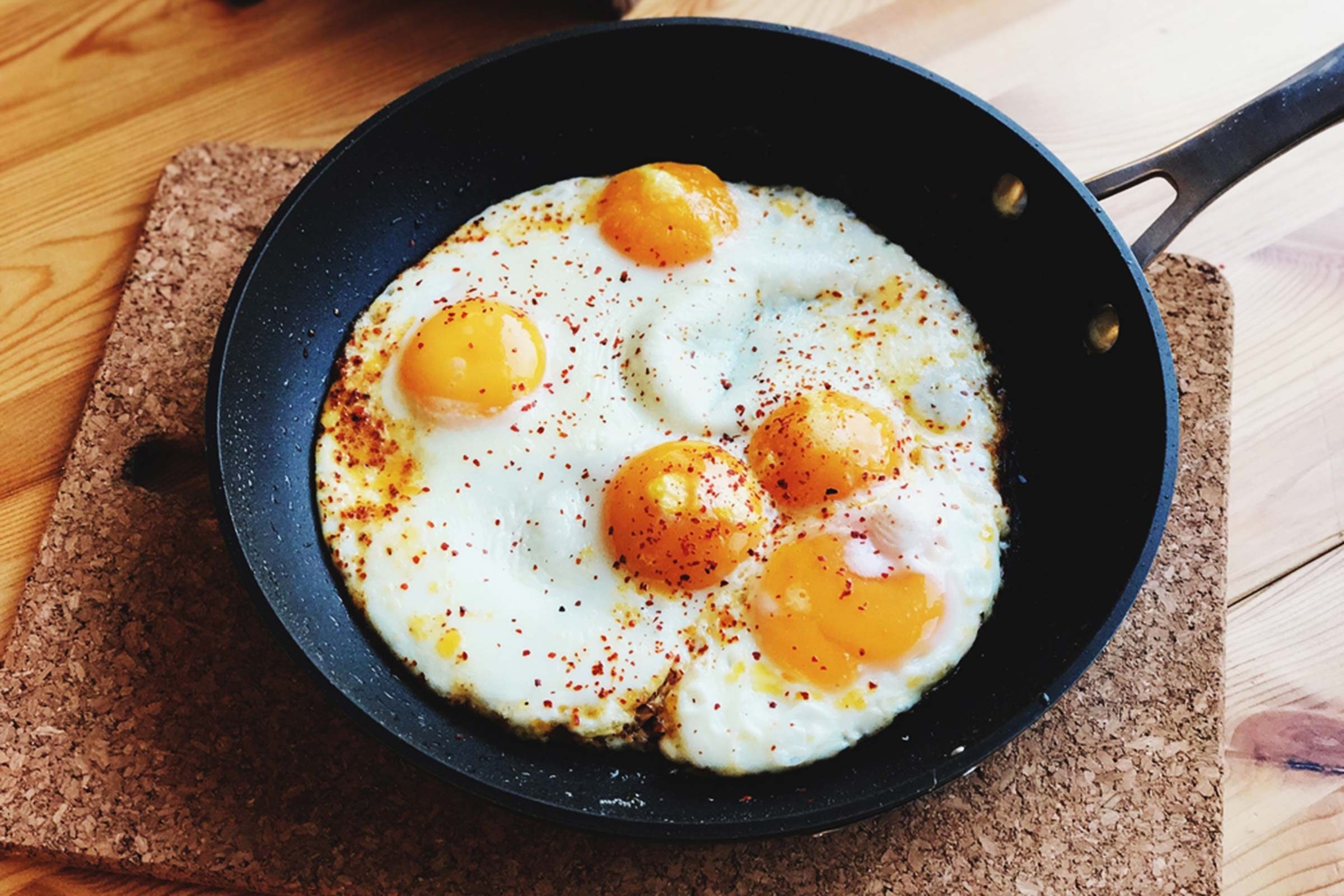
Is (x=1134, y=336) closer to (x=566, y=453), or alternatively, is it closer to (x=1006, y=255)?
(x=1006, y=255)

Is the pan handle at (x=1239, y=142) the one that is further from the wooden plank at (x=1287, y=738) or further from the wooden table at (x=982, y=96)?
the wooden plank at (x=1287, y=738)

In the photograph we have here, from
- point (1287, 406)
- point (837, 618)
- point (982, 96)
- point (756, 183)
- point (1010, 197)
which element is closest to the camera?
point (837, 618)

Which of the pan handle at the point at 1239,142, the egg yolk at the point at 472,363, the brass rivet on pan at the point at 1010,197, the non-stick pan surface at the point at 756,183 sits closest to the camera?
the non-stick pan surface at the point at 756,183

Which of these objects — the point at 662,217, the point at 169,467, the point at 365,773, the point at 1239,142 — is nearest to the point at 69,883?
the point at 365,773

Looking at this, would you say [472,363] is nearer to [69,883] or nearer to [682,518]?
[682,518]

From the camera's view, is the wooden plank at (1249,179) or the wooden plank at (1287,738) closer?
the wooden plank at (1287,738)

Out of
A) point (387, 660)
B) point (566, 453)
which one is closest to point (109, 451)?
point (387, 660)

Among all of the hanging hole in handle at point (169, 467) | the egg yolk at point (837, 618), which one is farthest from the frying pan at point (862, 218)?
the hanging hole in handle at point (169, 467)
